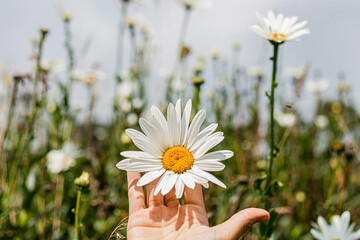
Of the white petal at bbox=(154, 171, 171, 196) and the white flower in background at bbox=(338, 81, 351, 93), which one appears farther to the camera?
the white flower in background at bbox=(338, 81, 351, 93)

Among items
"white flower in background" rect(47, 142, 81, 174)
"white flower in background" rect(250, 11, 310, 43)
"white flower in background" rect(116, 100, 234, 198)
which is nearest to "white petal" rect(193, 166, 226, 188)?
"white flower in background" rect(116, 100, 234, 198)

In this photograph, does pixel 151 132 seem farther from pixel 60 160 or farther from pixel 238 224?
pixel 60 160

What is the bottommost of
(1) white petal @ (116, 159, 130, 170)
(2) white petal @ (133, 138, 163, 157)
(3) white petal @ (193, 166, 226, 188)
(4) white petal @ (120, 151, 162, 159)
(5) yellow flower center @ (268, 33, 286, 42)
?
(3) white petal @ (193, 166, 226, 188)

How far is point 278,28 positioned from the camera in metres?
1.27

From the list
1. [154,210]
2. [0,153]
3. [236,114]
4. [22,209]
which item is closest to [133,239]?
[154,210]

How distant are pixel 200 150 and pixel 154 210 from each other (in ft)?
0.82

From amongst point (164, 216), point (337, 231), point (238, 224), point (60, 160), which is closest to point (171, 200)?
point (164, 216)

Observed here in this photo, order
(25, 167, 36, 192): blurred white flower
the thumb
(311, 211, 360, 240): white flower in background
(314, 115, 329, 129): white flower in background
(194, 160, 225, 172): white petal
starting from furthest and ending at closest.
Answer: (314, 115, 329, 129): white flower in background → (25, 167, 36, 192): blurred white flower → (311, 211, 360, 240): white flower in background → (194, 160, 225, 172): white petal → the thumb

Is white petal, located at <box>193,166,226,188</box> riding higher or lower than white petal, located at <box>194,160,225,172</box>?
lower

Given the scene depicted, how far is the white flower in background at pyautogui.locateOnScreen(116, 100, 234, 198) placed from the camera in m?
1.00

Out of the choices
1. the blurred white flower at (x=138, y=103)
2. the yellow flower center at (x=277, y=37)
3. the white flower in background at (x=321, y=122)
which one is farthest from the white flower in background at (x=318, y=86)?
the yellow flower center at (x=277, y=37)

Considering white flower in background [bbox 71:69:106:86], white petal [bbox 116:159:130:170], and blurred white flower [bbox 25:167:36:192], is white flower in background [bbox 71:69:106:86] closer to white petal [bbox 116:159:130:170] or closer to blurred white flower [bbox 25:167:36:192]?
blurred white flower [bbox 25:167:36:192]

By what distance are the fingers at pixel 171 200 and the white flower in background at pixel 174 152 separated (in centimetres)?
12

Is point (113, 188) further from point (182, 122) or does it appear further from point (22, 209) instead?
point (182, 122)
